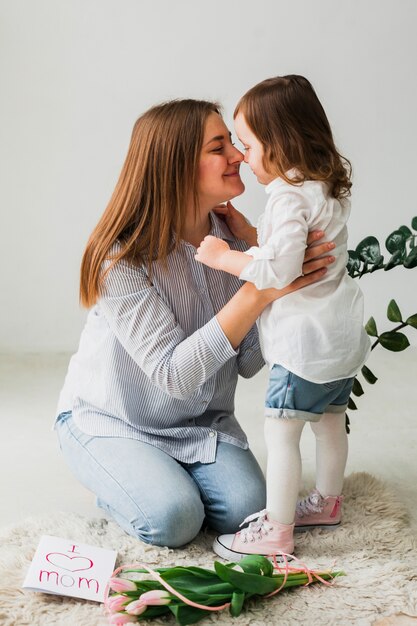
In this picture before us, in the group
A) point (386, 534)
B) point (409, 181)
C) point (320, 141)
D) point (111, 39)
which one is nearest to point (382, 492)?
point (386, 534)

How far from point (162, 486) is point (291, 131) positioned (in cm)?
87

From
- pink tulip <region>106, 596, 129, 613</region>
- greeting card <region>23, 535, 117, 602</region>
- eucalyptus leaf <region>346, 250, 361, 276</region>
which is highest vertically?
eucalyptus leaf <region>346, 250, 361, 276</region>

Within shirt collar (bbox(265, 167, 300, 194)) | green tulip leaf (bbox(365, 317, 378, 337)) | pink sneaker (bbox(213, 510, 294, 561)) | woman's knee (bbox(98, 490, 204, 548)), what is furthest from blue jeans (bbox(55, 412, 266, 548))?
shirt collar (bbox(265, 167, 300, 194))

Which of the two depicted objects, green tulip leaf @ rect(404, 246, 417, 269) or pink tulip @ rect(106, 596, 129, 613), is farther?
green tulip leaf @ rect(404, 246, 417, 269)

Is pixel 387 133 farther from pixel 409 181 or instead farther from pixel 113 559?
pixel 113 559

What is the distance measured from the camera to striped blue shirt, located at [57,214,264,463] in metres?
2.06

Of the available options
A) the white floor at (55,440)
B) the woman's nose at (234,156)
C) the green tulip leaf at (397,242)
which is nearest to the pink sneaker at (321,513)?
the white floor at (55,440)

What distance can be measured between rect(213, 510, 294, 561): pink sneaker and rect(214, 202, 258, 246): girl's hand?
74cm

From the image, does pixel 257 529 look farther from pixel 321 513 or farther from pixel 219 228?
pixel 219 228

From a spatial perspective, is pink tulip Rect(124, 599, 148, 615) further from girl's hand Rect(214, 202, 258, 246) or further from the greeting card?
girl's hand Rect(214, 202, 258, 246)

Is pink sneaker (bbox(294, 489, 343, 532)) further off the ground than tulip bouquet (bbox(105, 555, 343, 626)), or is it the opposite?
tulip bouquet (bbox(105, 555, 343, 626))

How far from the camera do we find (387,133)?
3.93 m

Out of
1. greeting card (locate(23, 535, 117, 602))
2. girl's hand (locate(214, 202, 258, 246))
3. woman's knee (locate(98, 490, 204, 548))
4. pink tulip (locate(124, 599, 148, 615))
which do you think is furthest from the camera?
girl's hand (locate(214, 202, 258, 246))

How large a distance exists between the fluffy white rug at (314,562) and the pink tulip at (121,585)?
0.06 m
